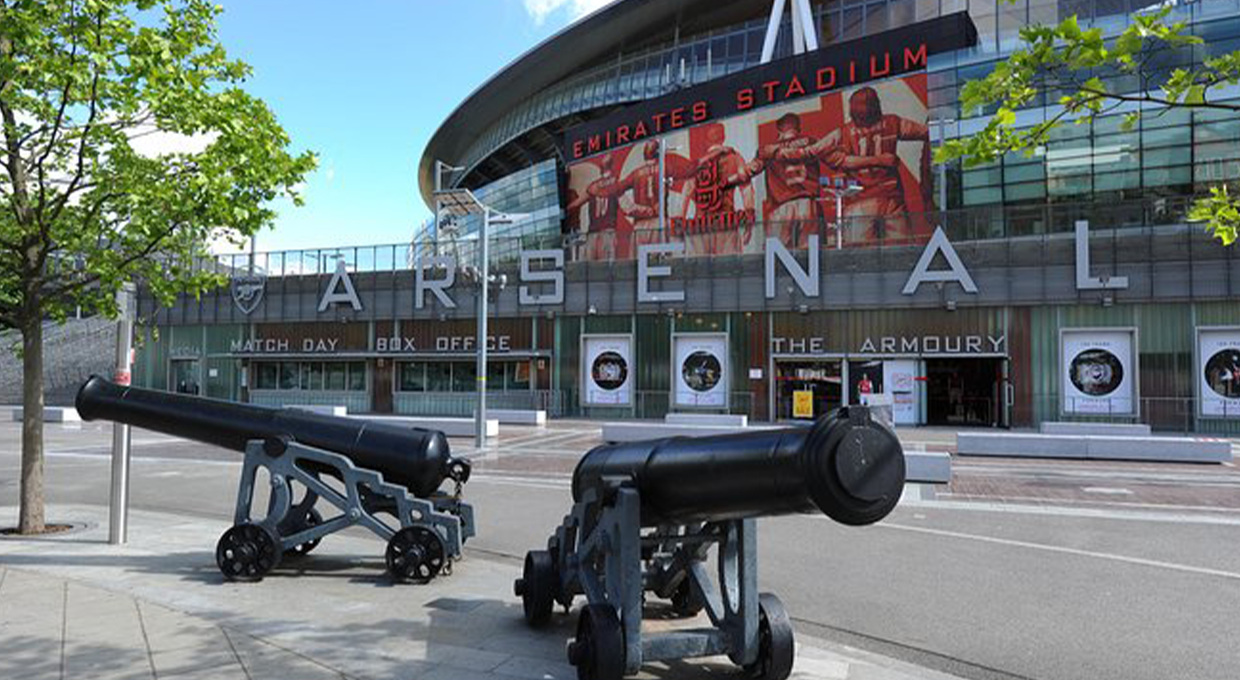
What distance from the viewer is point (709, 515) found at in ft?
14.5

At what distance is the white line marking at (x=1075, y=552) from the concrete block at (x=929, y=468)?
473cm

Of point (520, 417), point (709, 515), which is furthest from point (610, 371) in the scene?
point (709, 515)

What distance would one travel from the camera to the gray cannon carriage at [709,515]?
3.55 m

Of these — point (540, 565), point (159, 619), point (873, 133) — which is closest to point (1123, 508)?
point (540, 565)

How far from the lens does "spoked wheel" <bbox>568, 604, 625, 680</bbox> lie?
4.32 m

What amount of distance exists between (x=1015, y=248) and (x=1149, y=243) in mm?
3939

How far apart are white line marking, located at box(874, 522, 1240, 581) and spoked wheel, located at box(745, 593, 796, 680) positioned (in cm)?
560

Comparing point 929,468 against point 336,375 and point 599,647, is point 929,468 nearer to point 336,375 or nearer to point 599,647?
point 599,647

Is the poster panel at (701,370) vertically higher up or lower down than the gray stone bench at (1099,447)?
higher up

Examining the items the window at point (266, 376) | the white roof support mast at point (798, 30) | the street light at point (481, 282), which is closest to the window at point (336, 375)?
the window at point (266, 376)

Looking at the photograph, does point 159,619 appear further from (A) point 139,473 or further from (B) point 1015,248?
(B) point 1015,248

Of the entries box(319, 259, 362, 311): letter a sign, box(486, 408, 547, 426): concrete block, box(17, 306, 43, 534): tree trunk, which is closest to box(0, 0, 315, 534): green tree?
box(17, 306, 43, 534): tree trunk

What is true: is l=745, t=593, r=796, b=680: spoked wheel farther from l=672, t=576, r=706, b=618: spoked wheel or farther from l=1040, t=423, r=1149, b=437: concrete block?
l=1040, t=423, r=1149, b=437: concrete block

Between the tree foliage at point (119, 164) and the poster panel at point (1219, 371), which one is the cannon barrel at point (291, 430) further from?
the poster panel at point (1219, 371)
